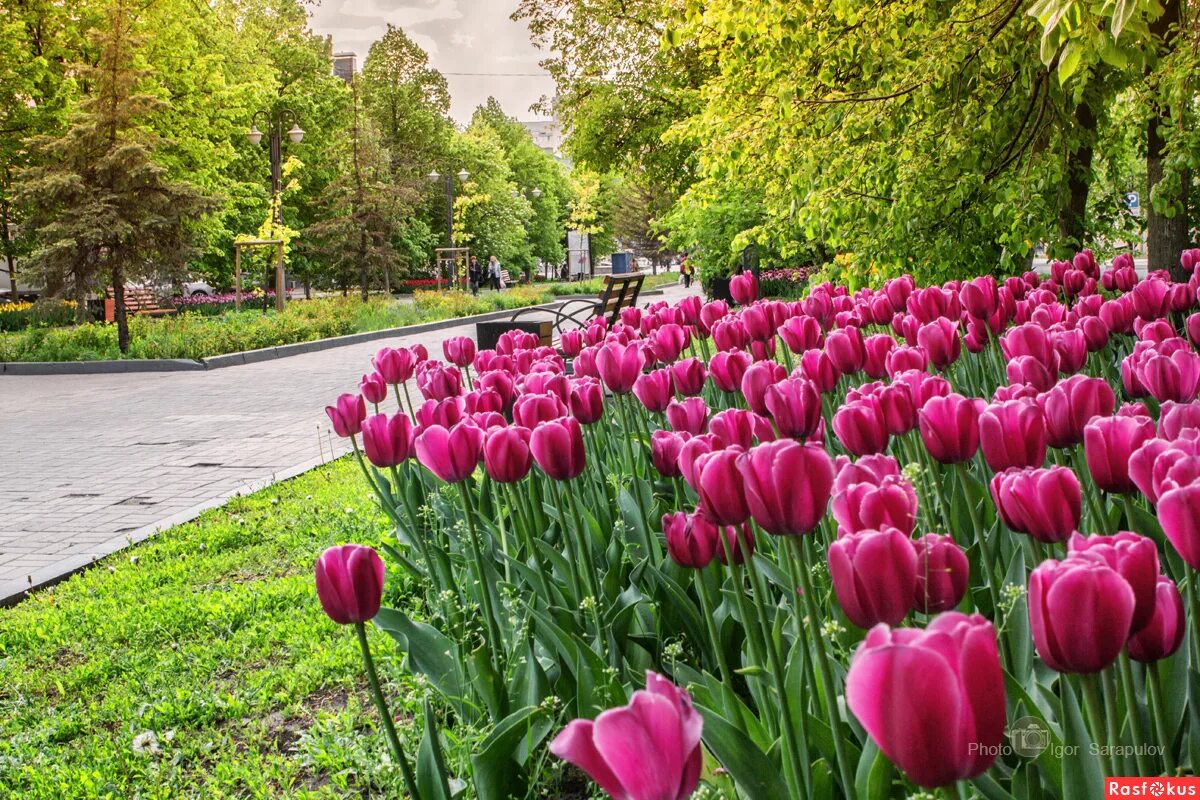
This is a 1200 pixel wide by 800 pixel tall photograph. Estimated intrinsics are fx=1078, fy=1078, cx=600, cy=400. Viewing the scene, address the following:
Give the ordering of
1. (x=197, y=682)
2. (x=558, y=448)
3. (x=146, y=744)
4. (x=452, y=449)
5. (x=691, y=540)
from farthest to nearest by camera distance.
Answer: (x=197, y=682)
(x=146, y=744)
(x=452, y=449)
(x=558, y=448)
(x=691, y=540)

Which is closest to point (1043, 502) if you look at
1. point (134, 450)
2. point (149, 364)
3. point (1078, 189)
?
point (1078, 189)

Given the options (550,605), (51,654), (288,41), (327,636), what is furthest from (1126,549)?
(288,41)

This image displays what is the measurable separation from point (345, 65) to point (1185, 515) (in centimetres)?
4734

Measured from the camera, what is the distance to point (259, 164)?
35.8m

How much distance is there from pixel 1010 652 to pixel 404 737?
1.76 meters

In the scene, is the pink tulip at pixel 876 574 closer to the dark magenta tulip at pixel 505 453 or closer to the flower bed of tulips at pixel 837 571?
the flower bed of tulips at pixel 837 571

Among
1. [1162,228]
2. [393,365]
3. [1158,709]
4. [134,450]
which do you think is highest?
[1162,228]

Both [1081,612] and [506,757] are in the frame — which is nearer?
[1081,612]

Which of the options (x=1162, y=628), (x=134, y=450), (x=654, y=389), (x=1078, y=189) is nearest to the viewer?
(x=1162, y=628)

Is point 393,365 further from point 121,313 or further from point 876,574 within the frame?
point 121,313

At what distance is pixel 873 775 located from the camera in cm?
151

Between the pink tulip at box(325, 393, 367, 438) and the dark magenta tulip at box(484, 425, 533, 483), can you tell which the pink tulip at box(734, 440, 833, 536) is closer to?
the dark magenta tulip at box(484, 425, 533, 483)

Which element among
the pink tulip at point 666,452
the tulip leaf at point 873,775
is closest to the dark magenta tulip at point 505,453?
the pink tulip at point 666,452

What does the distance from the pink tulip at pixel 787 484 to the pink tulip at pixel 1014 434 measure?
0.46 meters
